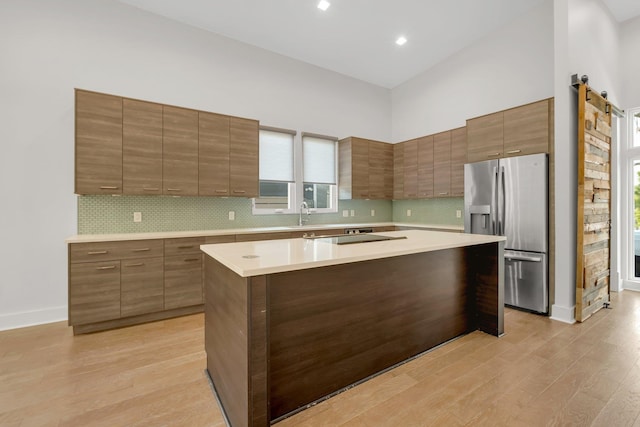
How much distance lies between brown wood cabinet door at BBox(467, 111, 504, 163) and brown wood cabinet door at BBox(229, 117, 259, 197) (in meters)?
3.02

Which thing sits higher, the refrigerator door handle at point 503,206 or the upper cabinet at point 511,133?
the upper cabinet at point 511,133

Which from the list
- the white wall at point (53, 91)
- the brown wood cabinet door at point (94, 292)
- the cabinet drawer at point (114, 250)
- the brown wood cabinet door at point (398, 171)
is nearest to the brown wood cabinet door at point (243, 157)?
the white wall at point (53, 91)

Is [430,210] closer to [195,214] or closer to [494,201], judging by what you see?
[494,201]

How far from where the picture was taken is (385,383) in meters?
1.98

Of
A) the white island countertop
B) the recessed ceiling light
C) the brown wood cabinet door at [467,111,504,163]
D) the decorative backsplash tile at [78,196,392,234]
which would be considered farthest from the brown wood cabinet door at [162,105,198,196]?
the brown wood cabinet door at [467,111,504,163]

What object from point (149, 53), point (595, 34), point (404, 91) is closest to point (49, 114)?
point (149, 53)

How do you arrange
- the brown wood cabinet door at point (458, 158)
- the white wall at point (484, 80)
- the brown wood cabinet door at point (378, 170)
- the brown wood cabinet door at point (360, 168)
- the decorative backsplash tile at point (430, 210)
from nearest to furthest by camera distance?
the white wall at point (484, 80), the brown wood cabinet door at point (458, 158), the decorative backsplash tile at point (430, 210), the brown wood cabinet door at point (360, 168), the brown wood cabinet door at point (378, 170)

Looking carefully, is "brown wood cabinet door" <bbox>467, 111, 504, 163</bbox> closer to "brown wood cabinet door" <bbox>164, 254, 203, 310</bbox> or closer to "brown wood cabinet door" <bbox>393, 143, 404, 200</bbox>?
"brown wood cabinet door" <bbox>393, 143, 404, 200</bbox>

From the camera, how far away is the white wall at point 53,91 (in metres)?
3.00

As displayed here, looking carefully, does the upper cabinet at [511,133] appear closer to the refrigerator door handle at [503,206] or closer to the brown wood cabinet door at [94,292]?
the refrigerator door handle at [503,206]

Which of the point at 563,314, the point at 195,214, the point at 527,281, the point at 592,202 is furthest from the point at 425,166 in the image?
the point at 195,214

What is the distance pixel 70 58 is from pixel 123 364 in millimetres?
3363

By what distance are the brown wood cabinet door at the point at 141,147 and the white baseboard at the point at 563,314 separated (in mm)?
4712

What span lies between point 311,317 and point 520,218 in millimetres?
3049
